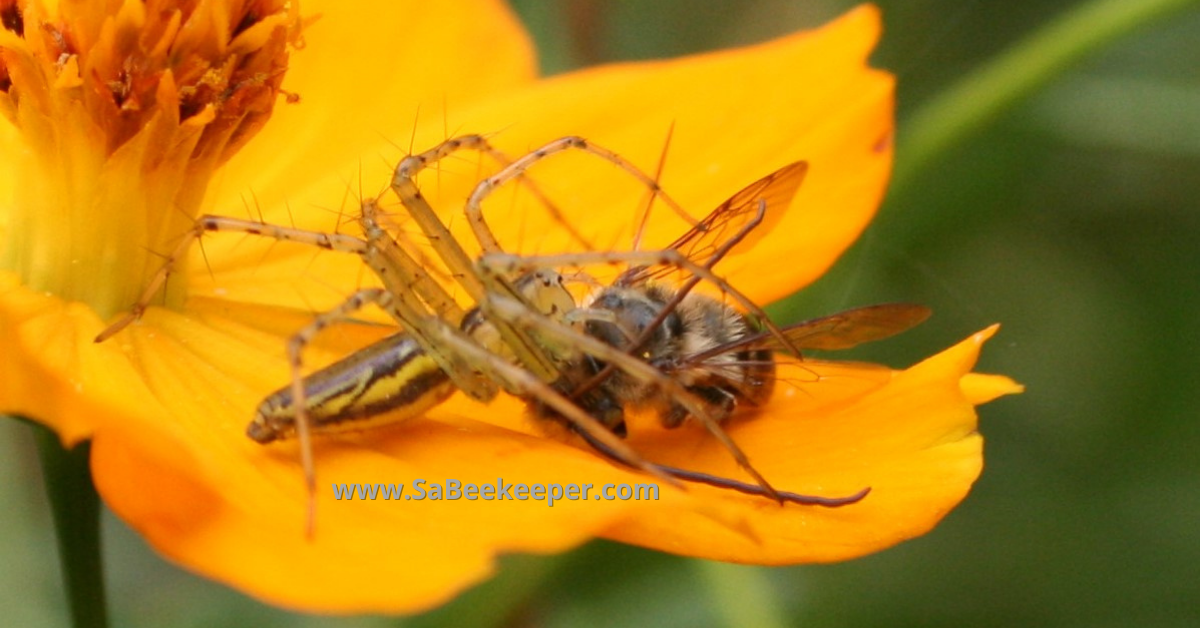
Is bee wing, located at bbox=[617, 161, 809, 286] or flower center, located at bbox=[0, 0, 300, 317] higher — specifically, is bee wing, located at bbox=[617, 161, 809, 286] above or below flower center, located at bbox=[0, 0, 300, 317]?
below

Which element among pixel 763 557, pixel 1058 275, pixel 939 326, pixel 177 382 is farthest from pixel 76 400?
pixel 1058 275

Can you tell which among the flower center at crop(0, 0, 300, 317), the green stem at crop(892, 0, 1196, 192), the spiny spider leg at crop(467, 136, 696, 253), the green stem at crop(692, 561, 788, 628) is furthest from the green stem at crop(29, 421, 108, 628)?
the green stem at crop(892, 0, 1196, 192)

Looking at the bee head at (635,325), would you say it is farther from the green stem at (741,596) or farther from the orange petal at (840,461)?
the green stem at (741,596)

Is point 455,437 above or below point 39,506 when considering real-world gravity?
above

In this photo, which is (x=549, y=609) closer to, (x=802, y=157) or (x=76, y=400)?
(x=802, y=157)

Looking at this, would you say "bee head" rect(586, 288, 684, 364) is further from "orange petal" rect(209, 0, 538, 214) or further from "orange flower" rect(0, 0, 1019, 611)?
"orange petal" rect(209, 0, 538, 214)

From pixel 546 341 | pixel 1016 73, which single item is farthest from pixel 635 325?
pixel 1016 73

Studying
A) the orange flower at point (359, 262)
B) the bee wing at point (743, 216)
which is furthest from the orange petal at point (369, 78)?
the bee wing at point (743, 216)
